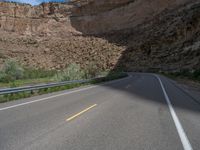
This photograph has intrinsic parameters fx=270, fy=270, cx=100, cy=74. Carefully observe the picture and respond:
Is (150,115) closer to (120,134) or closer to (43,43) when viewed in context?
(120,134)

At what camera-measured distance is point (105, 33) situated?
313ft

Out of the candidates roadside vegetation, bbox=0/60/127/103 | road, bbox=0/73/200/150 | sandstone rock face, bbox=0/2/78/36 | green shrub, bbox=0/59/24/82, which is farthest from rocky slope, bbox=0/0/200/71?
road, bbox=0/73/200/150

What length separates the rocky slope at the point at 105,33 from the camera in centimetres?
7016

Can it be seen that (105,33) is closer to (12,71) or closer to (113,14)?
(113,14)

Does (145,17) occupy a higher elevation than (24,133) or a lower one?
higher

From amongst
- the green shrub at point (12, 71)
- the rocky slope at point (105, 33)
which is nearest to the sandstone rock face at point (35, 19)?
the rocky slope at point (105, 33)

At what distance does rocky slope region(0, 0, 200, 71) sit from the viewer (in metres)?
70.2

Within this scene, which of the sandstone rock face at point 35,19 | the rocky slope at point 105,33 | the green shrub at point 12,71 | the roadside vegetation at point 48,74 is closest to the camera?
the roadside vegetation at point 48,74

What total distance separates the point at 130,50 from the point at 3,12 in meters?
48.7

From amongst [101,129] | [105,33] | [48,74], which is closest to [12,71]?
[48,74]

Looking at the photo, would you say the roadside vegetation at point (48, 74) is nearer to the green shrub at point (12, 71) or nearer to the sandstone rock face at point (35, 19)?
the green shrub at point (12, 71)

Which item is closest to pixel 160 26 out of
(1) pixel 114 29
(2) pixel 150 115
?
(1) pixel 114 29

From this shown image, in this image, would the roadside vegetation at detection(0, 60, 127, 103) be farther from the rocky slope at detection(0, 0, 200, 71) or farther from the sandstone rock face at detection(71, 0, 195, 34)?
the sandstone rock face at detection(71, 0, 195, 34)

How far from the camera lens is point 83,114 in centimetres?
917
